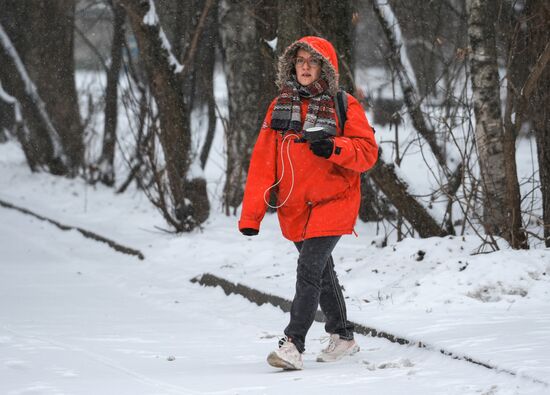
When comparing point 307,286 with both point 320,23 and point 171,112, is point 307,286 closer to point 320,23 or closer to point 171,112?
point 320,23

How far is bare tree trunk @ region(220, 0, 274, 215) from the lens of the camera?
14.0m

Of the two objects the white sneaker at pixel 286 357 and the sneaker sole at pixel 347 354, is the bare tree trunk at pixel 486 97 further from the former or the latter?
the white sneaker at pixel 286 357

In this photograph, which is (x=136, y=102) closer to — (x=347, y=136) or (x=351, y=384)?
(x=347, y=136)

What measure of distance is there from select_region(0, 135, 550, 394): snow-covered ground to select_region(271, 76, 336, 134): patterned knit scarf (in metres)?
1.38

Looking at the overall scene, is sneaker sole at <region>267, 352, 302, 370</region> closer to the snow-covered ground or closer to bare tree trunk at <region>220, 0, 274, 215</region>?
the snow-covered ground

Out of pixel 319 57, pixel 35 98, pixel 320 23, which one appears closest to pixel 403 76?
pixel 320 23

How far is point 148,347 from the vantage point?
6.65m

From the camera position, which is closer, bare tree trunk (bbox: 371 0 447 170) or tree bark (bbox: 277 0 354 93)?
tree bark (bbox: 277 0 354 93)

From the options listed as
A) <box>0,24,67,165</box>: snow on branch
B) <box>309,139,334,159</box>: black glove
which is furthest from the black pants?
<box>0,24,67,165</box>: snow on branch

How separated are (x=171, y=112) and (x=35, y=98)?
843 centimetres

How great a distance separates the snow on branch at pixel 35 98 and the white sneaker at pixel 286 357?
15916mm

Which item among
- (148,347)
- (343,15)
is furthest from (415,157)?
(148,347)

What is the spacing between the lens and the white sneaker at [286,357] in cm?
540

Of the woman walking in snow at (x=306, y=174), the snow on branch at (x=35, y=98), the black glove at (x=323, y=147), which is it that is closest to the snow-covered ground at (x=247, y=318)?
the woman walking in snow at (x=306, y=174)
